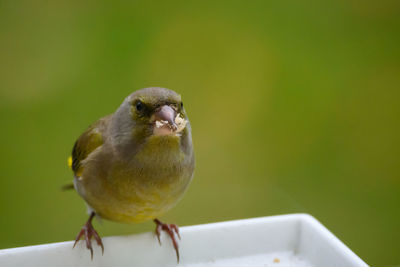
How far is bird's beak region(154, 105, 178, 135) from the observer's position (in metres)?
1.08

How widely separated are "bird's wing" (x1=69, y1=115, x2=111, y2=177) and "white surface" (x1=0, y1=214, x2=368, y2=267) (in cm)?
29

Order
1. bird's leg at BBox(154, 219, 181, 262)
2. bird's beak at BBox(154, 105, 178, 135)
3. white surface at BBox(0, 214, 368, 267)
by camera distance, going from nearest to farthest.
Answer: bird's beak at BBox(154, 105, 178, 135) < white surface at BBox(0, 214, 368, 267) < bird's leg at BBox(154, 219, 181, 262)

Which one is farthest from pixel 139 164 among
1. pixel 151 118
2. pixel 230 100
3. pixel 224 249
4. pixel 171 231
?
pixel 230 100

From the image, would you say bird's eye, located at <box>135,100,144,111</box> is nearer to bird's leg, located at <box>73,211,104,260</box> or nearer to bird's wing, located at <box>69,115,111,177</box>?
bird's wing, located at <box>69,115,111,177</box>

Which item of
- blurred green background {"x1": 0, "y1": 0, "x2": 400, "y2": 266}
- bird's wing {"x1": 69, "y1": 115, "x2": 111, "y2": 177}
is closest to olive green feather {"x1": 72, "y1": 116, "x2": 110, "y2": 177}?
bird's wing {"x1": 69, "y1": 115, "x2": 111, "y2": 177}

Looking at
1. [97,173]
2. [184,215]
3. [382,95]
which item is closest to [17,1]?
[97,173]

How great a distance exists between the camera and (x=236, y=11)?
2395mm

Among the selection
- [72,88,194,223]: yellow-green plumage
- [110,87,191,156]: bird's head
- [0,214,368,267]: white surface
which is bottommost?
[0,214,368,267]: white surface

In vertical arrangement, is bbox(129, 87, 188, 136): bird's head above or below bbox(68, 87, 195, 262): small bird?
above

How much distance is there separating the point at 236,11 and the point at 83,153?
4.53ft

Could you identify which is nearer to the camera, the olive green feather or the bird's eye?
the bird's eye

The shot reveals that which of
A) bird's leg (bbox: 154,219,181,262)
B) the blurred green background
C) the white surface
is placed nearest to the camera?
the white surface

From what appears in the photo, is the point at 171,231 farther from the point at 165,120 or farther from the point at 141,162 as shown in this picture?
the point at 165,120

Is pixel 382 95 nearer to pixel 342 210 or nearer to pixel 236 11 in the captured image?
pixel 342 210
